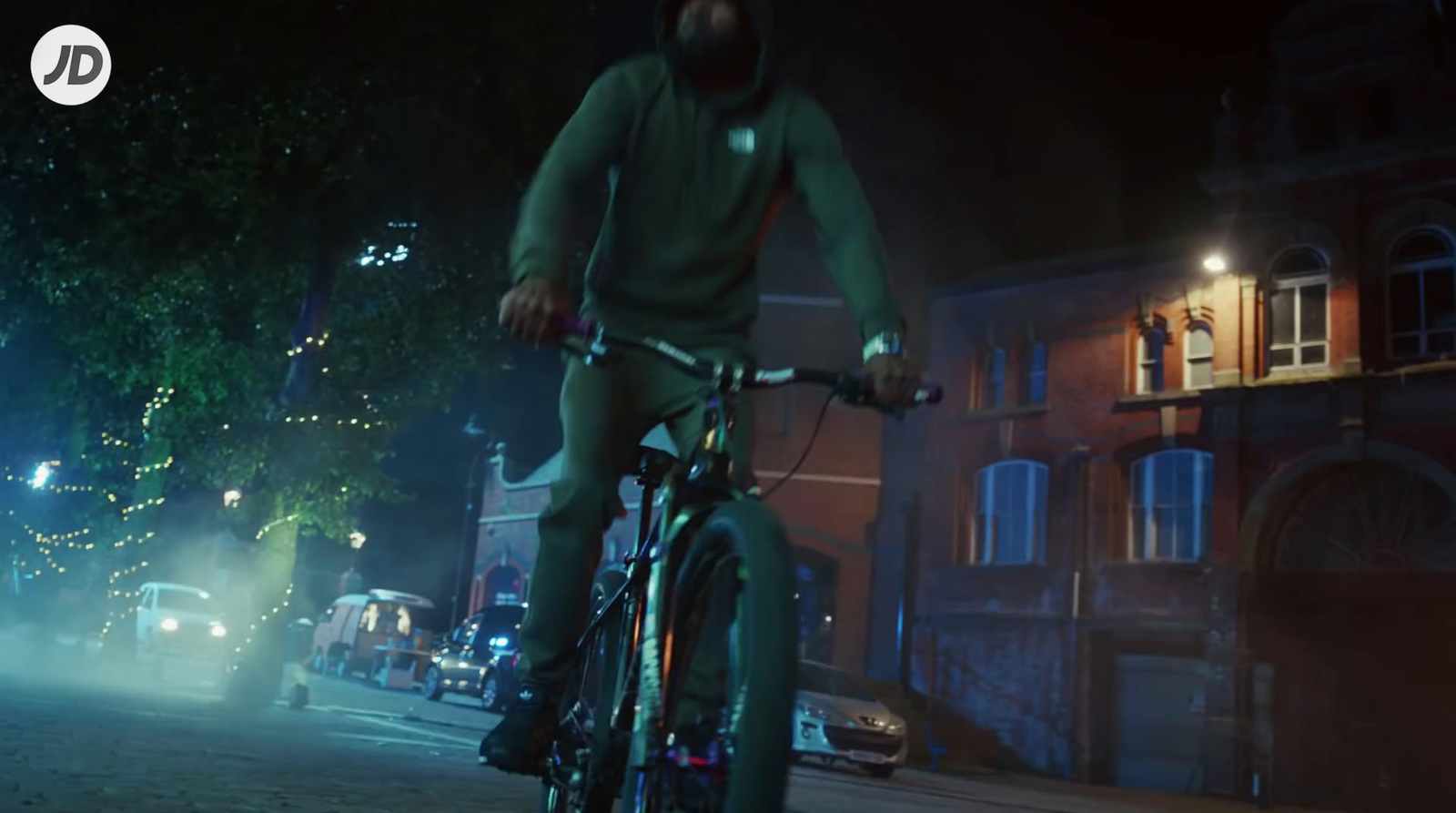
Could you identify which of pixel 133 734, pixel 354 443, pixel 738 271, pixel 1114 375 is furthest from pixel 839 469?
pixel 738 271

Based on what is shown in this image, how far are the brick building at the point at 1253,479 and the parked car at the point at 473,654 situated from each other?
881cm

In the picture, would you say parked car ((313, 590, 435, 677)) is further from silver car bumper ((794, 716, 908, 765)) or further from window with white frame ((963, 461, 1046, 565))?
silver car bumper ((794, 716, 908, 765))

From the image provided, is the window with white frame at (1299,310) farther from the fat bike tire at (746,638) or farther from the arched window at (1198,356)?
the fat bike tire at (746,638)

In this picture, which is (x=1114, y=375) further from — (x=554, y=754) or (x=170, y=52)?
(x=554, y=754)

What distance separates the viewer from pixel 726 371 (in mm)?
3229

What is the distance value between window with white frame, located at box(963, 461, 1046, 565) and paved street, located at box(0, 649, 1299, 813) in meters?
11.2

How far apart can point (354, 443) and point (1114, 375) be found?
14.6 meters

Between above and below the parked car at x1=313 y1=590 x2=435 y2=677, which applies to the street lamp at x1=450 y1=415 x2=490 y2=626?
above

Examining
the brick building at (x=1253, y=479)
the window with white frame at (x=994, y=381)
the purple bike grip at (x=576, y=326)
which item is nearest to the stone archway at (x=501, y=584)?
the brick building at (x=1253, y=479)

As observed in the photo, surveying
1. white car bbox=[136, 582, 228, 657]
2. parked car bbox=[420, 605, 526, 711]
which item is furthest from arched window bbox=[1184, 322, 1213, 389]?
white car bbox=[136, 582, 228, 657]

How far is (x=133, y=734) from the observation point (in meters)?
8.67

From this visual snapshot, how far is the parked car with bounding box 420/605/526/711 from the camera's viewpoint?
2633cm

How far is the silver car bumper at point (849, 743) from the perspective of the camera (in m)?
18.9

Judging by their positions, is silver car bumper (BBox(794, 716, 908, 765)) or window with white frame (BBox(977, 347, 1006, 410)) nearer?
silver car bumper (BBox(794, 716, 908, 765))
